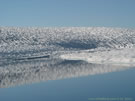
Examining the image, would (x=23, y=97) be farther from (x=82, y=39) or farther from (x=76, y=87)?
(x=82, y=39)

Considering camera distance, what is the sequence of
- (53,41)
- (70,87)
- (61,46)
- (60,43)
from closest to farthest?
(70,87)
(61,46)
(60,43)
(53,41)

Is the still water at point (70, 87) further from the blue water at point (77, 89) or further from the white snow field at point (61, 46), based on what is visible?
the white snow field at point (61, 46)

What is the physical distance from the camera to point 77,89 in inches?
390

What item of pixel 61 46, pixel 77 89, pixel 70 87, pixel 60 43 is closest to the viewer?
pixel 77 89

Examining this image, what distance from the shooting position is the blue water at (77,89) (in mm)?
8742

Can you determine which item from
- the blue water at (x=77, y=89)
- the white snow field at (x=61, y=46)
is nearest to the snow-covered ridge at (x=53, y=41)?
the white snow field at (x=61, y=46)

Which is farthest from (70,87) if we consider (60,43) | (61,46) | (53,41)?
(53,41)

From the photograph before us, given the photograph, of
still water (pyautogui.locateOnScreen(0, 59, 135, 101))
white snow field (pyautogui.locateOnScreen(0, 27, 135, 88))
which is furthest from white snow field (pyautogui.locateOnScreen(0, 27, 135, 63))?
still water (pyautogui.locateOnScreen(0, 59, 135, 101))

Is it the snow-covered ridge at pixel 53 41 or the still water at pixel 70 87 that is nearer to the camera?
the still water at pixel 70 87

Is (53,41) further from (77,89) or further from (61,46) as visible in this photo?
(77,89)

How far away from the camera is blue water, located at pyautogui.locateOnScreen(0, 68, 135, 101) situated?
8.74 meters

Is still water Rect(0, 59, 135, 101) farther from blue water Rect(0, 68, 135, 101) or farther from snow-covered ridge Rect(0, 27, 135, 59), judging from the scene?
snow-covered ridge Rect(0, 27, 135, 59)

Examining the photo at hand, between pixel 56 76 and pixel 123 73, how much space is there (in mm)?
3189

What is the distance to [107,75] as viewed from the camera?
12742mm
